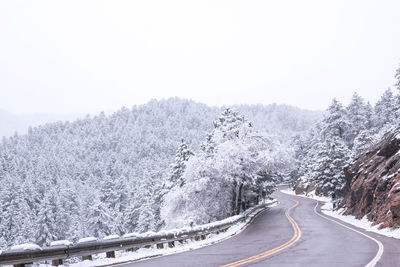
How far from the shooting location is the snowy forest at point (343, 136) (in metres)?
47.1

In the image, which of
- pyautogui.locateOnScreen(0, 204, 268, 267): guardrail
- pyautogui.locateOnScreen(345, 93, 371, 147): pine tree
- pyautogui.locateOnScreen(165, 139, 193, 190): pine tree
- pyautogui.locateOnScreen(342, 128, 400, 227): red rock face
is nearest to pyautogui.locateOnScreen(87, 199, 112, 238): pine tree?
pyautogui.locateOnScreen(165, 139, 193, 190): pine tree

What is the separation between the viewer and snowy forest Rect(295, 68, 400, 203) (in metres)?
47.1

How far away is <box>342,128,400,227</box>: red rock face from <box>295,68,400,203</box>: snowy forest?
12.8 ft

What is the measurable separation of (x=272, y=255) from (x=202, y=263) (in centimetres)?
280

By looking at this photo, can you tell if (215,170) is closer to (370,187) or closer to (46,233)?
(370,187)

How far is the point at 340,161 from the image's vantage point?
46.9m

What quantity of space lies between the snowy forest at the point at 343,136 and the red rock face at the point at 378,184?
3898 millimetres

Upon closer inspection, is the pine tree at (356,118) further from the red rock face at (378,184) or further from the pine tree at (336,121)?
the red rock face at (378,184)

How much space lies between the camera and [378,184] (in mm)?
27125

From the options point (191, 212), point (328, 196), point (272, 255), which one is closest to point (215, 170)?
point (191, 212)

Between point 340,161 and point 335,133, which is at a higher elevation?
point 335,133

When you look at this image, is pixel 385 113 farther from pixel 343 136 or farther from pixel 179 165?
pixel 179 165

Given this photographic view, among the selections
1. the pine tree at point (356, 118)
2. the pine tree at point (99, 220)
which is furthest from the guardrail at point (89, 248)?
the pine tree at point (356, 118)

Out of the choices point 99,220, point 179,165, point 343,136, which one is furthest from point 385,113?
point 99,220
